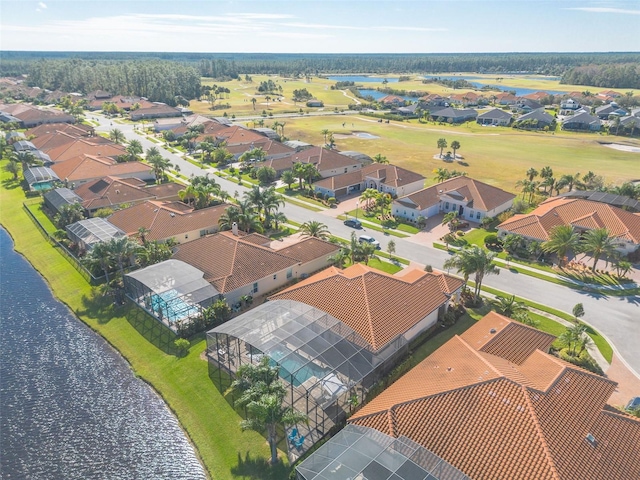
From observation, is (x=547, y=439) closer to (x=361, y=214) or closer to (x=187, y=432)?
(x=187, y=432)

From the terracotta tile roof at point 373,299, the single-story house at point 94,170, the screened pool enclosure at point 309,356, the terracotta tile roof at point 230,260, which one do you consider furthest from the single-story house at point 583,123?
the screened pool enclosure at point 309,356

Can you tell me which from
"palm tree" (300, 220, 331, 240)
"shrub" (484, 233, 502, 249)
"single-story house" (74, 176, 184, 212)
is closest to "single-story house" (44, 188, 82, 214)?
"single-story house" (74, 176, 184, 212)

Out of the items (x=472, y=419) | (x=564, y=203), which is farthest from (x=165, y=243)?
(x=564, y=203)

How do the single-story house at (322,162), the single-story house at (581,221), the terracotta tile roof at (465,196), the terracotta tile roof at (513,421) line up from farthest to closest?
1. the single-story house at (322,162)
2. the terracotta tile roof at (465,196)
3. the single-story house at (581,221)
4. the terracotta tile roof at (513,421)

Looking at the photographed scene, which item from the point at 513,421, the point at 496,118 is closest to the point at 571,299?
the point at 513,421

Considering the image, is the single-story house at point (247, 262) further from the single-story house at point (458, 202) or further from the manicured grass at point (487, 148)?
the manicured grass at point (487, 148)

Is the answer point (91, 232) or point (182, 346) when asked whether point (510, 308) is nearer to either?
point (182, 346)
